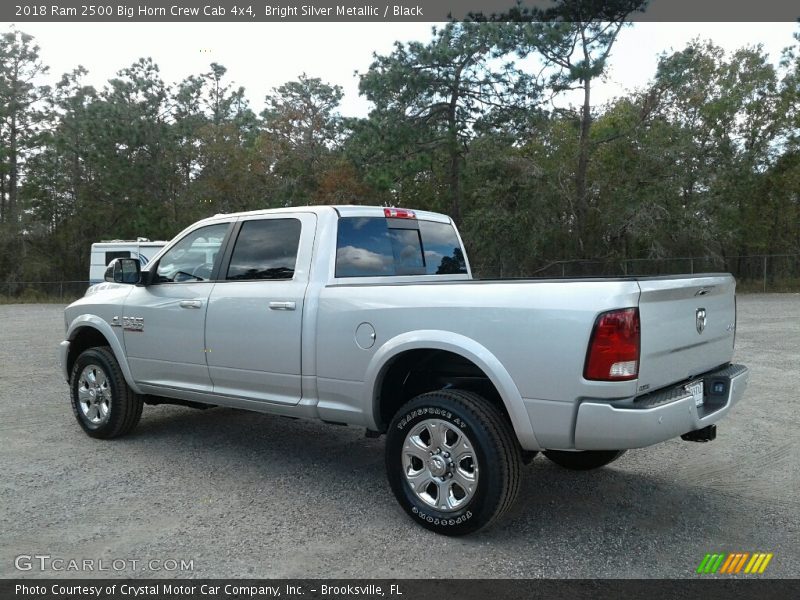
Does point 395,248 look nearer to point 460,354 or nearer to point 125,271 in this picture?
point 460,354

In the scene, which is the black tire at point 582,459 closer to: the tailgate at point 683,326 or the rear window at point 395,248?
the tailgate at point 683,326

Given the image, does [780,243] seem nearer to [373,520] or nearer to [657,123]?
[657,123]

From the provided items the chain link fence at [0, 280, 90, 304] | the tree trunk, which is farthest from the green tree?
the chain link fence at [0, 280, 90, 304]

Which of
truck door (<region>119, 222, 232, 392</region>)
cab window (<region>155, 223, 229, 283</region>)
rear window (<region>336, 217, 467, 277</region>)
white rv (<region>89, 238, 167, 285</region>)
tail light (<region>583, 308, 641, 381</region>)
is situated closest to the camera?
tail light (<region>583, 308, 641, 381</region>)

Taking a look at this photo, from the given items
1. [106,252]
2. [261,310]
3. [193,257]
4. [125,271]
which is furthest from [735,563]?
[106,252]

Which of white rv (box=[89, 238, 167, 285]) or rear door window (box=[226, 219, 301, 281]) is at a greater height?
rear door window (box=[226, 219, 301, 281])

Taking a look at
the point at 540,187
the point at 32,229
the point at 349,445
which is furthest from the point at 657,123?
the point at 32,229

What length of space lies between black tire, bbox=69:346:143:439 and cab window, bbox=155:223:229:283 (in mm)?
980

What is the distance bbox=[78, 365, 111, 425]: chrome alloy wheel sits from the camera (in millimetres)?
6223

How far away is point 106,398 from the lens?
6238mm

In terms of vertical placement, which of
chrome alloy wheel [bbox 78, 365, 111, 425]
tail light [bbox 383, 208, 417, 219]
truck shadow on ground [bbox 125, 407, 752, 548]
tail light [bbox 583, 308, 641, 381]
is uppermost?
tail light [bbox 383, 208, 417, 219]

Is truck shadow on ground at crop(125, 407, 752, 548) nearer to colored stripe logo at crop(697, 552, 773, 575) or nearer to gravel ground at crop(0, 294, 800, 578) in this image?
gravel ground at crop(0, 294, 800, 578)

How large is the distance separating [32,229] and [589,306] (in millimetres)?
41694

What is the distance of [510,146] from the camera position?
88.3ft
